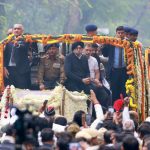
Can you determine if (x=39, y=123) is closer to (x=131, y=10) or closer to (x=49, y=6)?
(x=49, y=6)

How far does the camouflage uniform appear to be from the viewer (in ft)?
77.0

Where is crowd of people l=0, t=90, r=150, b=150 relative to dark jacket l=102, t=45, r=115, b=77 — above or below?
below

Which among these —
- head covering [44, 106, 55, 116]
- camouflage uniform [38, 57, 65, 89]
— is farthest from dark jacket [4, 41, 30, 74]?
head covering [44, 106, 55, 116]

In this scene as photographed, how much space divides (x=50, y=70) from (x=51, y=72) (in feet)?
0.16

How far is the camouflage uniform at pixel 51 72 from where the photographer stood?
2347 centimetres

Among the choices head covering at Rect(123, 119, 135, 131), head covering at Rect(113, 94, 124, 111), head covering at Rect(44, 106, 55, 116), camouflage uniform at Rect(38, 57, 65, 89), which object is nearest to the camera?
head covering at Rect(123, 119, 135, 131)

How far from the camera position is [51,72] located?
77.3 ft

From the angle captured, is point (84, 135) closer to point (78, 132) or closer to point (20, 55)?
point (78, 132)

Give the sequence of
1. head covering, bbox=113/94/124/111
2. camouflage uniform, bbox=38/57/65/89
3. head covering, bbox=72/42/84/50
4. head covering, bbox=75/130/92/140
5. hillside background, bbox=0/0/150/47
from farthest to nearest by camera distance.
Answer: hillside background, bbox=0/0/150/47
camouflage uniform, bbox=38/57/65/89
head covering, bbox=72/42/84/50
head covering, bbox=113/94/124/111
head covering, bbox=75/130/92/140

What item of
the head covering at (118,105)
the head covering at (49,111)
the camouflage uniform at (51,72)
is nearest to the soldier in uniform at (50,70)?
the camouflage uniform at (51,72)

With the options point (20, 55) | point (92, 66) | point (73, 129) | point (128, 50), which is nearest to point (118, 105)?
→ point (128, 50)

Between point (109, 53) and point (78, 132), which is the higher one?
point (109, 53)

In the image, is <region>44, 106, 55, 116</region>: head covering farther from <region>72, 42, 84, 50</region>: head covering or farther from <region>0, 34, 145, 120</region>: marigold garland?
<region>72, 42, 84, 50</region>: head covering

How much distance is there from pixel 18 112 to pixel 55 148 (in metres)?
2.75
